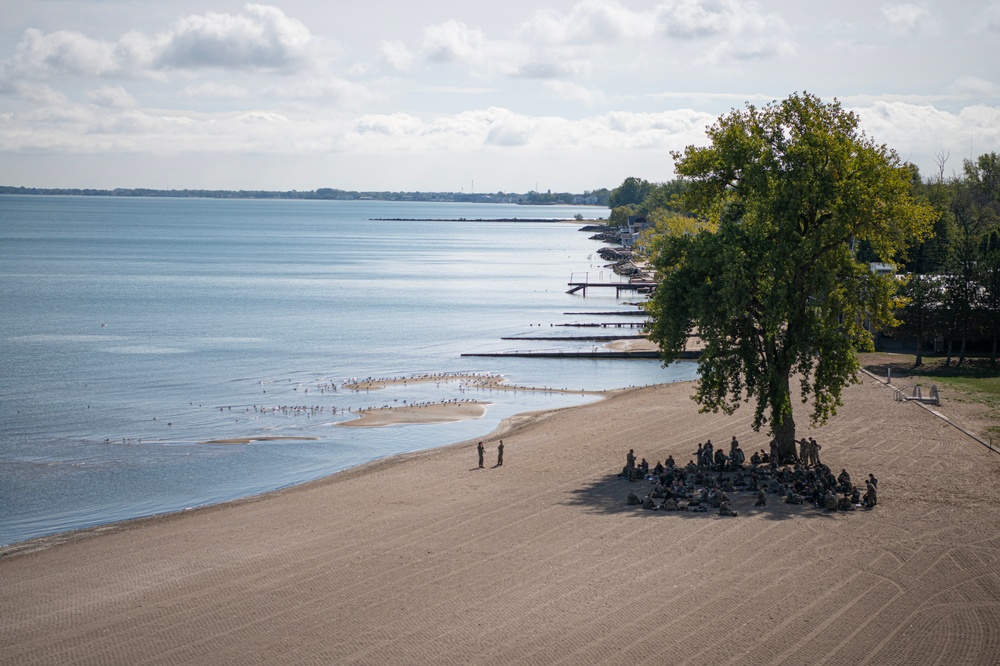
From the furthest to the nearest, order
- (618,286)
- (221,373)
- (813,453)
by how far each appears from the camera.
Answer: (618,286)
(221,373)
(813,453)

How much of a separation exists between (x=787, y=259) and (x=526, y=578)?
16.1m

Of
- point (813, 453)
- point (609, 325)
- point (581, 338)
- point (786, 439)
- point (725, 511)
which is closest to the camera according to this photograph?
point (725, 511)

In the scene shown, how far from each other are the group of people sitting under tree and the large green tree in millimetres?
1232

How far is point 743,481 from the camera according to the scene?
32375 millimetres

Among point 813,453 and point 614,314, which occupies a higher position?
point 813,453

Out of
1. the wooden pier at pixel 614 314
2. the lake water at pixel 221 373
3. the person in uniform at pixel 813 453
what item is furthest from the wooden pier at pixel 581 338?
the person in uniform at pixel 813 453

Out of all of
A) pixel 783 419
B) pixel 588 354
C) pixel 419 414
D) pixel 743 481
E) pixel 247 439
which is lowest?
pixel 247 439

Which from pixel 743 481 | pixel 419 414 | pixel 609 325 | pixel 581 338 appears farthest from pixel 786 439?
pixel 609 325

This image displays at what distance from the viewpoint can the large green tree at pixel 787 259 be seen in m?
33.8

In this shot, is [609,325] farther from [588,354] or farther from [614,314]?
[588,354]

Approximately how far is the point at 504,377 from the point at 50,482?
105 feet

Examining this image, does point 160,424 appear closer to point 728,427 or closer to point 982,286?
point 728,427

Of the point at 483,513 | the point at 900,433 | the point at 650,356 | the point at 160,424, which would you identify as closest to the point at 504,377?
the point at 650,356

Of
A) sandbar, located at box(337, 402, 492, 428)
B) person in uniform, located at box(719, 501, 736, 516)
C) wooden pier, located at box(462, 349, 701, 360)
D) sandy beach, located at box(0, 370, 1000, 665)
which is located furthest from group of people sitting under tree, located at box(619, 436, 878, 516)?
wooden pier, located at box(462, 349, 701, 360)
